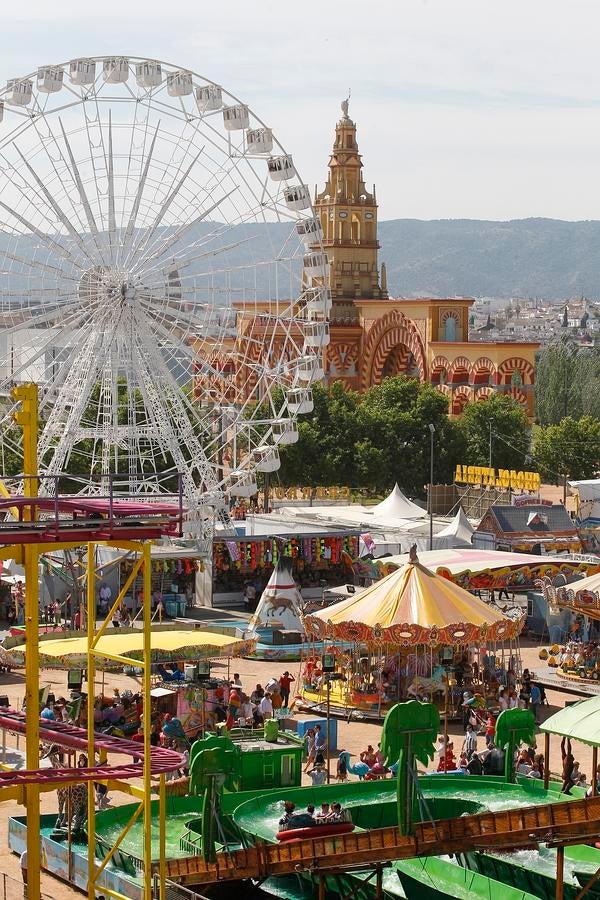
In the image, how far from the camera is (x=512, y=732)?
92.9ft

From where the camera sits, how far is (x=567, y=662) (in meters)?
42.9

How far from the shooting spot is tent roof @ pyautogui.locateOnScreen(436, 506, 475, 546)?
198 feet

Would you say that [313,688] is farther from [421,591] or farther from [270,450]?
[270,450]

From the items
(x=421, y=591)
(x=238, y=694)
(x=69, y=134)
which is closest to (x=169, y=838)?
(x=238, y=694)

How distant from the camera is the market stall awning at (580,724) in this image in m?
26.1

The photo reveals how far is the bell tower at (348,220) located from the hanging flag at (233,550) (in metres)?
63.9

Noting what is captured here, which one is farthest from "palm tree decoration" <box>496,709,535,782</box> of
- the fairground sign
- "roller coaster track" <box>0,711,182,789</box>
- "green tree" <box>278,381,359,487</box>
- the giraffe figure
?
"green tree" <box>278,381,359,487</box>

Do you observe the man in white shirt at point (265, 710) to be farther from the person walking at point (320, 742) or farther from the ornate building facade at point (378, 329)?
the ornate building facade at point (378, 329)

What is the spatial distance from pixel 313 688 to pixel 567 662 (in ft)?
22.1

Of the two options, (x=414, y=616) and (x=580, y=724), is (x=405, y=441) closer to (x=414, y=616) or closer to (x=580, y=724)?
(x=414, y=616)

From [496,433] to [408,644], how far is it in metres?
56.9

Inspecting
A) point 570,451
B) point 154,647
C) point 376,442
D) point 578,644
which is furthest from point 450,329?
point 154,647

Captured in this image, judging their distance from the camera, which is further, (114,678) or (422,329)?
(422,329)

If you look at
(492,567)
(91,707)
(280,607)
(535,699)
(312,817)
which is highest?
(91,707)
